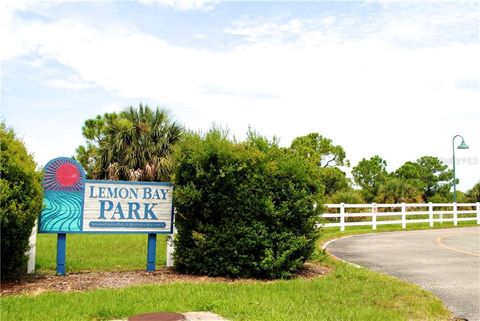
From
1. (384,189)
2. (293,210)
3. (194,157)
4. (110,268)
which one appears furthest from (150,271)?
(384,189)

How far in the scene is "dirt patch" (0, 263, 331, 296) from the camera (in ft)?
24.8

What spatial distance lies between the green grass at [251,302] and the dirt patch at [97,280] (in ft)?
1.60

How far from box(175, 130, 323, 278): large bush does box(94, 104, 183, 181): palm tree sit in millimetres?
16788

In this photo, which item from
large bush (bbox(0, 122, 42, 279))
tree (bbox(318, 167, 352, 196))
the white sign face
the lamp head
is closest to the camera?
large bush (bbox(0, 122, 42, 279))

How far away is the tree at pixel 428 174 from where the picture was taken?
64.3 m

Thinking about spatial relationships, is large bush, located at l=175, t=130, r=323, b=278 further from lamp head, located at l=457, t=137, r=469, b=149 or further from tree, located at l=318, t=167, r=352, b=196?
tree, located at l=318, t=167, r=352, b=196

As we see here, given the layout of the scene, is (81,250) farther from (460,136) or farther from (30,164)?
(460,136)

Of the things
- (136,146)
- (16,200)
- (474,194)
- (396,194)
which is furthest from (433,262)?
(474,194)

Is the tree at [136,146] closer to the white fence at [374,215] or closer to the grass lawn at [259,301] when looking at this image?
the white fence at [374,215]

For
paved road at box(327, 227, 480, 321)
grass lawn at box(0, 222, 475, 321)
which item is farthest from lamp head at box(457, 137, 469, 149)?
grass lawn at box(0, 222, 475, 321)

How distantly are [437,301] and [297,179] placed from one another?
10.3 ft

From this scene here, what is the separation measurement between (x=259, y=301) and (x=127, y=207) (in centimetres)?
353

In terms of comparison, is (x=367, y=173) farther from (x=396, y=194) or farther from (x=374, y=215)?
(x=374, y=215)

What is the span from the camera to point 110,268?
952cm
